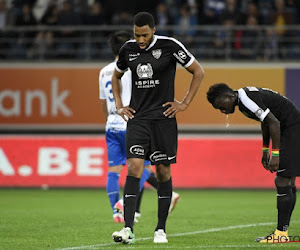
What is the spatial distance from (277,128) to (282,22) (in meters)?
A: 13.0

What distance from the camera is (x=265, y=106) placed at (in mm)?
8312

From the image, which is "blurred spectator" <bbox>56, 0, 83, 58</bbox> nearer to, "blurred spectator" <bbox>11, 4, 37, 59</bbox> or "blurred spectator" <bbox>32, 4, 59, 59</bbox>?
"blurred spectator" <bbox>32, 4, 59, 59</bbox>

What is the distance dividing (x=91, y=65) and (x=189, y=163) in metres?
5.22

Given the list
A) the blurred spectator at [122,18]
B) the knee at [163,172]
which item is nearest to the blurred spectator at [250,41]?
the blurred spectator at [122,18]

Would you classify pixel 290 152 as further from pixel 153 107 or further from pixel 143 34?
pixel 143 34

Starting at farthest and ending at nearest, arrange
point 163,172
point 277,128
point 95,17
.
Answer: point 95,17, point 163,172, point 277,128

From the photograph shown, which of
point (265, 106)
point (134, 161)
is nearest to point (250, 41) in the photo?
point (265, 106)

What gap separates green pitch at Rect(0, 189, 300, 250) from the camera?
27.2 ft

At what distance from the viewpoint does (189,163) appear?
1762cm

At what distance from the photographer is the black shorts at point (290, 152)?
8453 mm

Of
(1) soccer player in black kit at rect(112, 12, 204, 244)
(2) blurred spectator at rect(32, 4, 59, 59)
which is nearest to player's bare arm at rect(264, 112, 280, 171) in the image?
(1) soccer player in black kit at rect(112, 12, 204, 244)

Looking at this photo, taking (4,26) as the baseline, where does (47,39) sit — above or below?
below

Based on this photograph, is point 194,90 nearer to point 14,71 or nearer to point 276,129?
point 276,129

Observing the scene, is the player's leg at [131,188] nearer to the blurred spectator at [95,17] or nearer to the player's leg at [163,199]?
the player's leg at [163,199]
